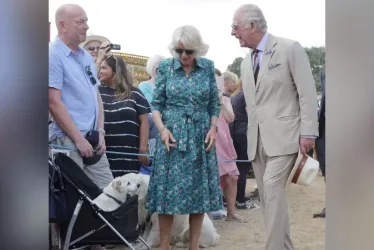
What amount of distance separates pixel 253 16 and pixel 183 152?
992mm

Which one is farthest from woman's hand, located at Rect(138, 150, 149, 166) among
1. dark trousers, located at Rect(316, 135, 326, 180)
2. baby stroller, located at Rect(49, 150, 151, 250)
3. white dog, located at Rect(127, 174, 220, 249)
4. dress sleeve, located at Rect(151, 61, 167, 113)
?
dark trousers, located at Rect(316, 135, 326, 180)

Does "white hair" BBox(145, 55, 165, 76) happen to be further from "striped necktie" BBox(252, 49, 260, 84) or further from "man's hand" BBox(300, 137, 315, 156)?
"man's hand" BBox(300, 137, 315, 156)

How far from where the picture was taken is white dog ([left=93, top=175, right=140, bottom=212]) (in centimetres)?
406

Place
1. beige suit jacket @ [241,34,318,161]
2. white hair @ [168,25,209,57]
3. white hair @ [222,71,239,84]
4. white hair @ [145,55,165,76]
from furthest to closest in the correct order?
white hair @ [222,71,239,84] → white hair @ [145,55,165,76] → white hair @ [168,25,209,57] → beige suit jacket @ [241,34,318,161]

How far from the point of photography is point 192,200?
393cm

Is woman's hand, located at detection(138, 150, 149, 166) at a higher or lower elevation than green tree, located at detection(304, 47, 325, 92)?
lower

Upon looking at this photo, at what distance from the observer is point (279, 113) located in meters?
3.71

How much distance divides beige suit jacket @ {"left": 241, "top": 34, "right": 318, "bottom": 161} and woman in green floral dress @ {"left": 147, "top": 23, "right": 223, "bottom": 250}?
0.39 metres

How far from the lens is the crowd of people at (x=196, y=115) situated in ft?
12.0

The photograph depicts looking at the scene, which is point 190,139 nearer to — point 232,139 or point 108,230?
point 108,230

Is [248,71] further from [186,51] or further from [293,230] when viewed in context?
[293,230]

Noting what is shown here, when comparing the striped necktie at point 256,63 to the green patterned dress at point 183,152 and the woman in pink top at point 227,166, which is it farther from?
the woman in pink top at point 227,166

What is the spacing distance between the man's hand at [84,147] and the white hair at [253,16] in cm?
127

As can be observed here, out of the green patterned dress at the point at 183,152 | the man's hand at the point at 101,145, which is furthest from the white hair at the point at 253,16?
the man's hand at the point at 101,145
